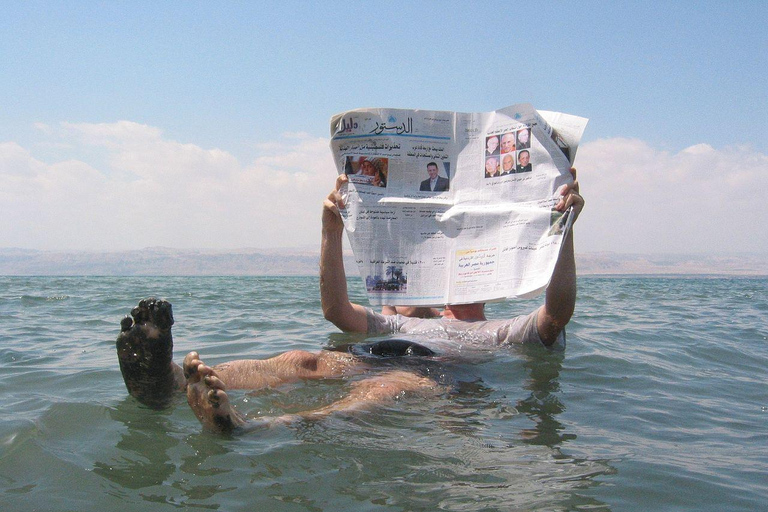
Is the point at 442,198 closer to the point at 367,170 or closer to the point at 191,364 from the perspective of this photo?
the point at 367,170

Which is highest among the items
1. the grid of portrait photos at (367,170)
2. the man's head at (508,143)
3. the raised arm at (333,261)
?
the man's head at (508,143)

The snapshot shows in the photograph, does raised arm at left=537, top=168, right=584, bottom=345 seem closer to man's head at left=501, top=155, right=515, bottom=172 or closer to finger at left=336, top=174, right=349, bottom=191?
man's head at left=501, top=155, right=515, bottom=172

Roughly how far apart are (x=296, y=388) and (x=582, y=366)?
7.37 ft

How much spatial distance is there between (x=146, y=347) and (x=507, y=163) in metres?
2.35

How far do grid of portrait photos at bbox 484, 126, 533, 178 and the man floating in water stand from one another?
0.35 metres

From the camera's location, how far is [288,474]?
6.56 feet

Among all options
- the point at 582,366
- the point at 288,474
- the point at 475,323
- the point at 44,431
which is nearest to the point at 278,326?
the point at 475,323

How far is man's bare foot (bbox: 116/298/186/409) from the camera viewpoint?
2504mm

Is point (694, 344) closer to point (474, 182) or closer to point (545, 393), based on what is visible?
point (545, 393)

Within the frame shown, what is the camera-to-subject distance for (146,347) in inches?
98.4

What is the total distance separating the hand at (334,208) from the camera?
11.6 feet

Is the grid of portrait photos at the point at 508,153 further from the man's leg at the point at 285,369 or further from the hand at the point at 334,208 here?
the man's leg at the point at 285,369

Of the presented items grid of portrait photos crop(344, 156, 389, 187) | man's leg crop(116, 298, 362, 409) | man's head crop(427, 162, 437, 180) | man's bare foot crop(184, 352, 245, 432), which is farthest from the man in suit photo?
man's bare foot crop(184, 352, 245, 432)

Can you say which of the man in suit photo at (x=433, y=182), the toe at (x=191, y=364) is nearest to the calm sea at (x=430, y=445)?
the toe at (x=191, y=364)
